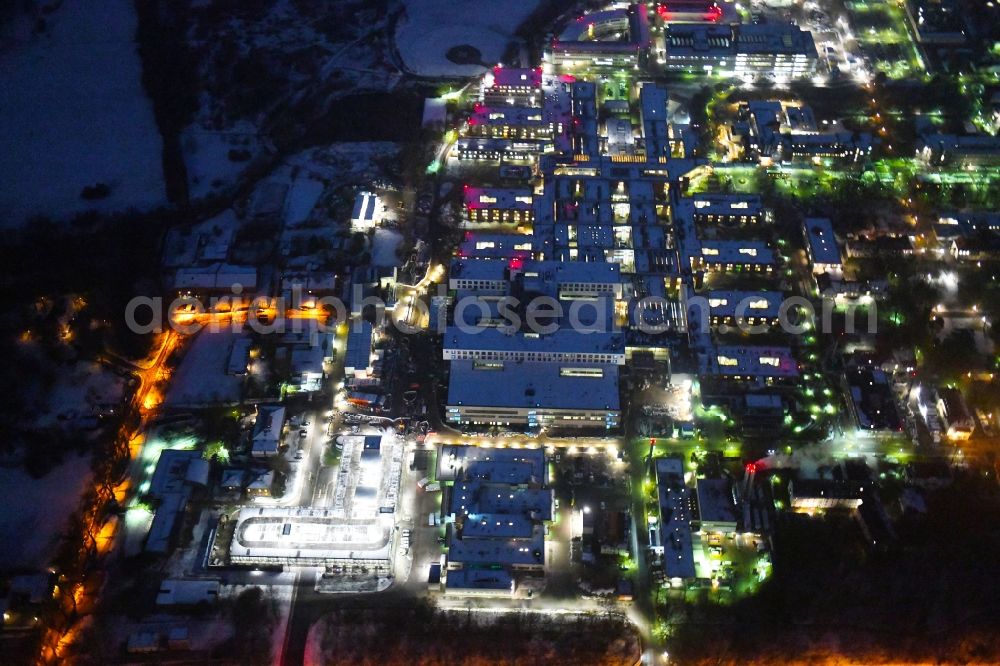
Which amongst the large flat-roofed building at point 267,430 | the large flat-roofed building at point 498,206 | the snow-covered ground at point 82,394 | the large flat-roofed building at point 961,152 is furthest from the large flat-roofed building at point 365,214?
the large flat-roofed building at point 961,152

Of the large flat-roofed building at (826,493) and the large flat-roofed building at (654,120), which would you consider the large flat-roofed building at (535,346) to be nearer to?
the large flat-roofed building at (826,493)

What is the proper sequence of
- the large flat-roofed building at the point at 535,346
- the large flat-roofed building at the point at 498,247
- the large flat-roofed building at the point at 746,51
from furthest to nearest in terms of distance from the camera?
the large flat-roofed building at the point at 746,51, the large flat-roofed building at the point at 498,247, the large flat-roofed building at the point at 535,346

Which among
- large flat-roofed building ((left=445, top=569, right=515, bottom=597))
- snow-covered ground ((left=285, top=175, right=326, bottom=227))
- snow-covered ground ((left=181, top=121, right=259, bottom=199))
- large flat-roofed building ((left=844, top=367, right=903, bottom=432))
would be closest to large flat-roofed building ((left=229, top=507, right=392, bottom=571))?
large flat-roofed building ((left=445, top=569, right=515, bottom=597))

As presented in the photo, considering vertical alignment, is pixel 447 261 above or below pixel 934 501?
above

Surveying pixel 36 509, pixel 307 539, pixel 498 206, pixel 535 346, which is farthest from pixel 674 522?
pixel 36 509

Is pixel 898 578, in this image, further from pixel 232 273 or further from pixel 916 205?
pixel 232 273

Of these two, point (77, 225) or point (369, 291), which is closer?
point (369, 291)

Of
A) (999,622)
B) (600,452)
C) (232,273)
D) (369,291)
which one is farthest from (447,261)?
(999,622)

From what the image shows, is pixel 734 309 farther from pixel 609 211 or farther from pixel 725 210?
pixel 609 211
